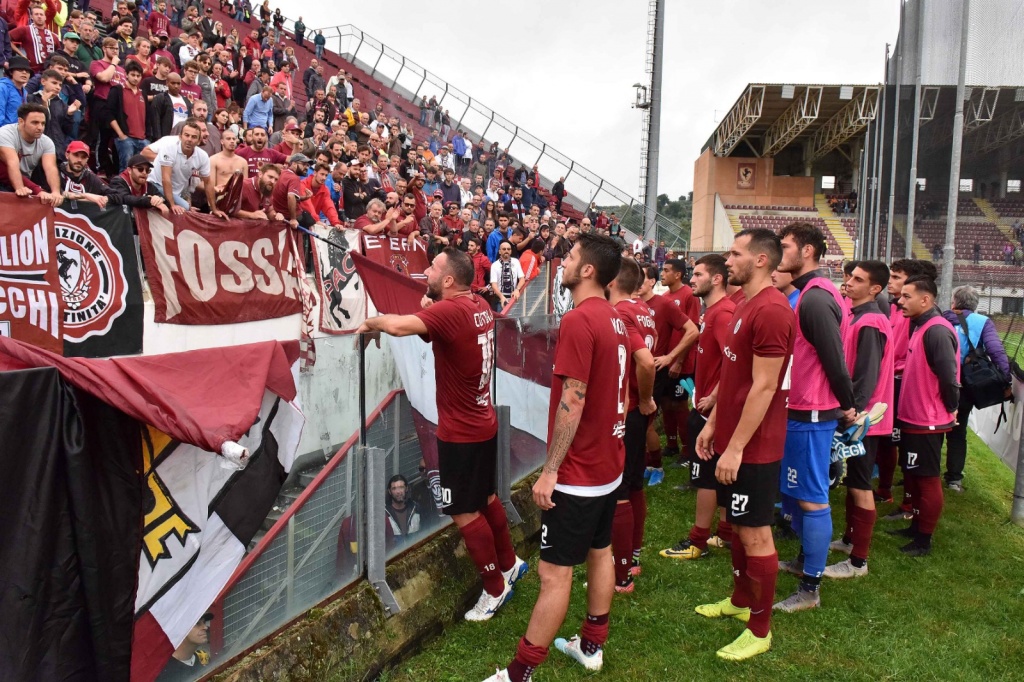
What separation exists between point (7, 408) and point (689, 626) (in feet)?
11.8

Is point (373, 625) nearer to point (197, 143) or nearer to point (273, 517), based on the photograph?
point (273, 517)

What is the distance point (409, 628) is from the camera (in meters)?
3.70

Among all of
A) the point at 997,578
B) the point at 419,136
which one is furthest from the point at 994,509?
the point at 419,136

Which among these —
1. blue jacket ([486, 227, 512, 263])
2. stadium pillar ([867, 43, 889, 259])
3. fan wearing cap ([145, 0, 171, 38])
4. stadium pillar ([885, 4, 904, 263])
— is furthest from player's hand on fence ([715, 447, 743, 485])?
fan wearing cap ([145, 0, 171, 38])

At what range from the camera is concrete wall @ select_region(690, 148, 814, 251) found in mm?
43469

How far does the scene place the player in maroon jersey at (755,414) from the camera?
355 cm

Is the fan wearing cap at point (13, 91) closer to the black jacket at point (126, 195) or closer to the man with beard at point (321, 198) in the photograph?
the black jacket at point (126, 195)

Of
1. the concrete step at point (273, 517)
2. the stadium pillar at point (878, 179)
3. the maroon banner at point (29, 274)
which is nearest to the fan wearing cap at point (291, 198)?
the maroon banner at point (29, 274)

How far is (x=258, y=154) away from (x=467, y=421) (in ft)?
22.5

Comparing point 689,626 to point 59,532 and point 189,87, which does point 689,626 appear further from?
point 189,87

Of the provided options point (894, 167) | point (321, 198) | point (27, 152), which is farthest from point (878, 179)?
point (27, 152)

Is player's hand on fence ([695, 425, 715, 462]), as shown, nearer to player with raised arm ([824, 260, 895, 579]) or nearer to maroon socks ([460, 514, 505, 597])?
player with raised arm ([824, 260, 895, 579])

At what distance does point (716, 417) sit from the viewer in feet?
12.9

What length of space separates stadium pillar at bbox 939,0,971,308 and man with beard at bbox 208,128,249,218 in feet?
28.7
